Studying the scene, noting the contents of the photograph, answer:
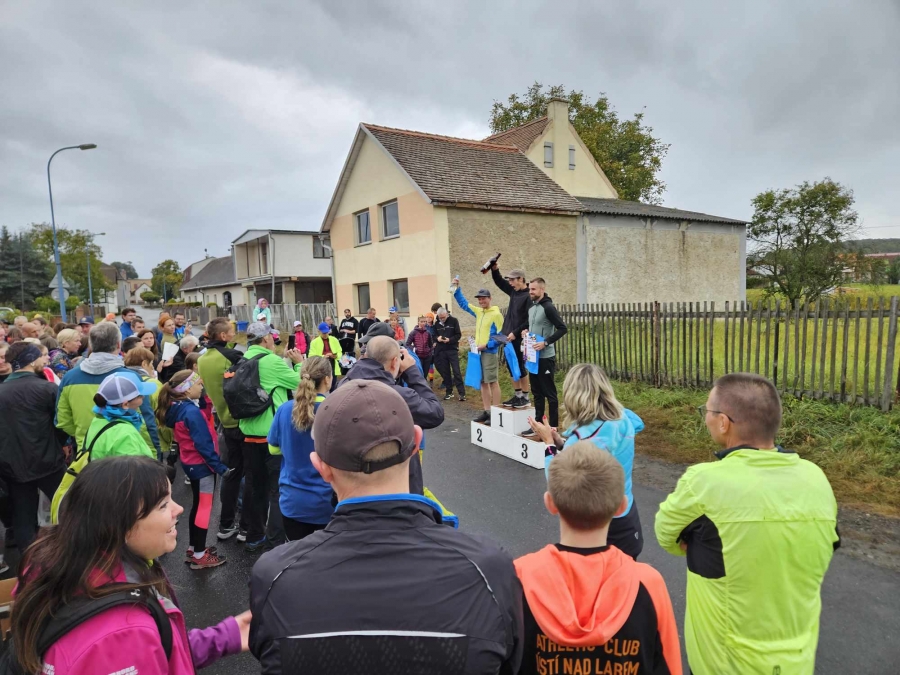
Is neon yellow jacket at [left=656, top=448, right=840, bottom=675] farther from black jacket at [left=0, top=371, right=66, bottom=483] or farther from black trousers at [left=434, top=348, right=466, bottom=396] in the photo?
black trousers at [left=434, top=348, right=466, bottom=396]

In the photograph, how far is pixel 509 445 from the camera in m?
6.91

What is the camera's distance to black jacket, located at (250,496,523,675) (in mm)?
1099

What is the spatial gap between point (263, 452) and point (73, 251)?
5396cm

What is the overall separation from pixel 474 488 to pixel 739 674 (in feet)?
13.3

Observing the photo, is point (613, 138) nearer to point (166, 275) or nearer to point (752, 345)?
point (752, 345)

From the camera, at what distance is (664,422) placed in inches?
310

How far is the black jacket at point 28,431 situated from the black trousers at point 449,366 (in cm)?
733

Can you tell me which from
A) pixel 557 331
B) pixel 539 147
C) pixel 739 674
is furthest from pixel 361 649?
pixel 539 147

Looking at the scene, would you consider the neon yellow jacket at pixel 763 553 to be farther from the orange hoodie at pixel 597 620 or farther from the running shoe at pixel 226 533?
the running shoe at pixel 226 533

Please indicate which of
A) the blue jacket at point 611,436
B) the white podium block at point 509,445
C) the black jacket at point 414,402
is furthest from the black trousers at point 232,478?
the white podium block at point 509,445

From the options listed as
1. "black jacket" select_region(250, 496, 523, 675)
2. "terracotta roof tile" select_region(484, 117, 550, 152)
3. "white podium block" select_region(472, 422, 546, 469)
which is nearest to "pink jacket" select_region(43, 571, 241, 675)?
"black jacket" select_region(250, 496, 523, 675)

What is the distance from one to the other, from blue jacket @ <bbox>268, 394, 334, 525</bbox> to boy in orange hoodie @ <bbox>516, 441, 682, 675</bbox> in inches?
70.0

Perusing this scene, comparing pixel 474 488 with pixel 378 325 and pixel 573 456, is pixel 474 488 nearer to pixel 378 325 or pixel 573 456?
pixel 378 325

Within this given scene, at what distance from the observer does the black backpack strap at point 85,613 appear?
1366 mm
